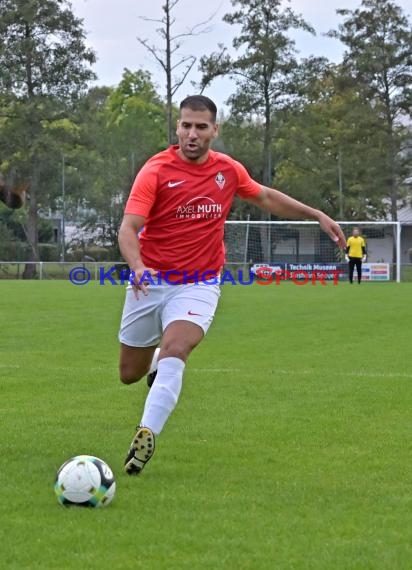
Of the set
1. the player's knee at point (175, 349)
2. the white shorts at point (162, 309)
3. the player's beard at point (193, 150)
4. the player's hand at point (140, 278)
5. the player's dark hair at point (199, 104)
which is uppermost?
the player's dark hair at point (199, 104)

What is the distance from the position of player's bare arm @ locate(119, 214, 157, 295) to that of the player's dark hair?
76 cm

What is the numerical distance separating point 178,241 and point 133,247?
63 centimetres

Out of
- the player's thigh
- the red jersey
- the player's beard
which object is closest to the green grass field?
the player's thigh

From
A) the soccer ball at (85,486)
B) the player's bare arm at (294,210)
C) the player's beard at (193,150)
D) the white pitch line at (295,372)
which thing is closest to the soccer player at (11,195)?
the player's bare arm at (294,210)

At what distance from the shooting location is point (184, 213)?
640 cm

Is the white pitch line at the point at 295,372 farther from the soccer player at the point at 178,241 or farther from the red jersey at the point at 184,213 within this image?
the red jersey at the point at 184,213

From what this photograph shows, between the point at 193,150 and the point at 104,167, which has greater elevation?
the point at 104,167

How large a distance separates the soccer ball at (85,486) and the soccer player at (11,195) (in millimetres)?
3574

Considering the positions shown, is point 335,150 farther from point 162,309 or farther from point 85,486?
point 85,486

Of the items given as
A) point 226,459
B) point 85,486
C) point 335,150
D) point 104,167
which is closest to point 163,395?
point 226,459

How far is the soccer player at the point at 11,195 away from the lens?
8250mm

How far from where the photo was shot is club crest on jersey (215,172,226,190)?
21.4 feet

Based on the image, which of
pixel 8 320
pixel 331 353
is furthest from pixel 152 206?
pixel 8 320

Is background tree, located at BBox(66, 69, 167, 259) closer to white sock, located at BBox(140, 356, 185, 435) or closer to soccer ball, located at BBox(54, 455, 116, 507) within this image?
white sock, located at BBox(140, 356, 185, 435)
